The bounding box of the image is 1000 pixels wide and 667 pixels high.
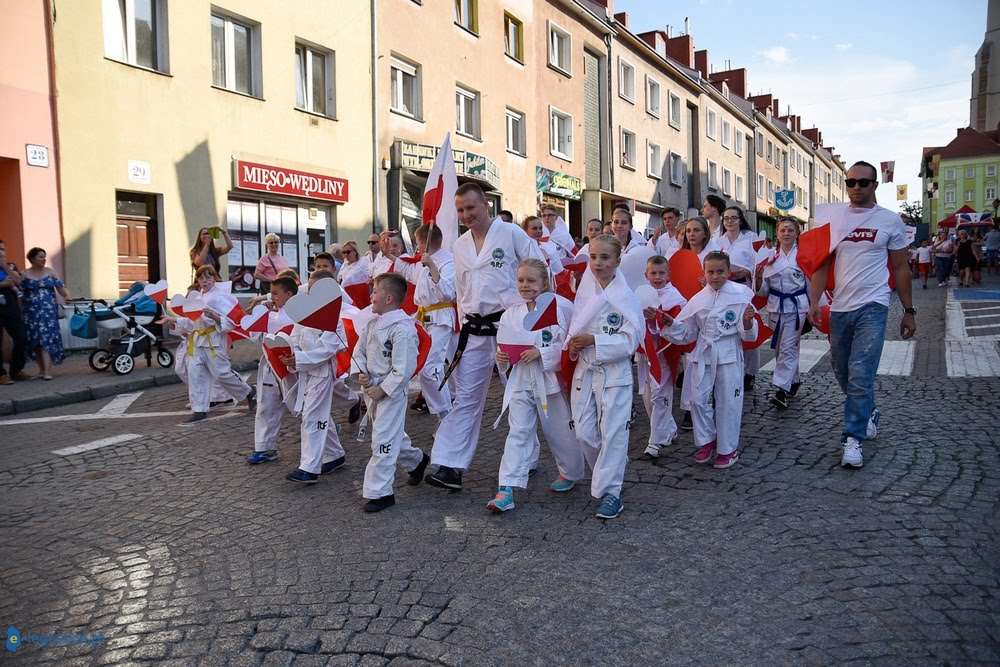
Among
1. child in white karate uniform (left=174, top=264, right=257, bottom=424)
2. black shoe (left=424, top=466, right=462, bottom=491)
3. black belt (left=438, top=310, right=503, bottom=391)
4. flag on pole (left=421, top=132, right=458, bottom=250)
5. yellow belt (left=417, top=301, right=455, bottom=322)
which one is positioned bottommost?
black shoe (left=424, top=466, right=462, bottom=491)

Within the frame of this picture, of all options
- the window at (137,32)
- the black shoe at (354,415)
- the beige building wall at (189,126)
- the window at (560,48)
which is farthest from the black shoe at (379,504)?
the window at (560,48)

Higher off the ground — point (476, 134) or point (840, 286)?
point (476, 134)

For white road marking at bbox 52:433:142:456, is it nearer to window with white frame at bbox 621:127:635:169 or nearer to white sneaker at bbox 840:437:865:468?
white sneaker at bbox 840:437:865:468

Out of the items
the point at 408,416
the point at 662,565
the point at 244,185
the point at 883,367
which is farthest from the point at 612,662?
the point at 244,185

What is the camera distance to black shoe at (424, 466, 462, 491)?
5.04 metres

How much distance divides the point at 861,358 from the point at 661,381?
1348mm

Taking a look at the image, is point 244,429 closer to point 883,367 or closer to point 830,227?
point 830,227

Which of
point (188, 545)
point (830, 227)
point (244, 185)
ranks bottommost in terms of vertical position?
point (188, 545)

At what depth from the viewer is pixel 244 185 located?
48.6 feet

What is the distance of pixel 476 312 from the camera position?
521cm

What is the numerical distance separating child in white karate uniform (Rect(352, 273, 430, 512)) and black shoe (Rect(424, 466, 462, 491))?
0.91 ft

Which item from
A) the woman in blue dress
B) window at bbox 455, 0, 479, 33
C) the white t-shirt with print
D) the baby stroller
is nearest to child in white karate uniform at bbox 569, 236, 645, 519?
the white t-shirt with print

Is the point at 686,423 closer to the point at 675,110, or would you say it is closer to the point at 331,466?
the point at 331,466

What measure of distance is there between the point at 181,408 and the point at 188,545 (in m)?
4.74
